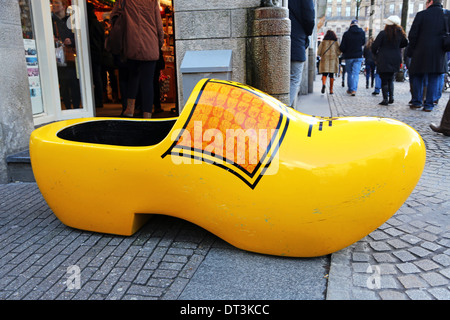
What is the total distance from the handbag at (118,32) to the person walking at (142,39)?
0.02 meters

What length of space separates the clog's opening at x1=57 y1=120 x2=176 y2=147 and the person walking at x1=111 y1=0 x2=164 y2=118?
149 cm

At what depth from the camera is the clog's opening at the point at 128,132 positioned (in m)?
2.75

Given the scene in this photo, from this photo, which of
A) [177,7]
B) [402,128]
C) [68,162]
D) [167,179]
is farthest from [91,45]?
[402,128]

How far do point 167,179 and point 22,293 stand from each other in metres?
0.83

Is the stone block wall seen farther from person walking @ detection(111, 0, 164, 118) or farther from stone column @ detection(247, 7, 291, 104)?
person walking @ detection(111, 0, 164, 118)

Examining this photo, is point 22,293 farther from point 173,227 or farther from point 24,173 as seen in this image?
point 24,173

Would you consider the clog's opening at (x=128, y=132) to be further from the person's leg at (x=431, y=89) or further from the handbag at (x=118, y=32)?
the person's leg at (x=431, y=89)

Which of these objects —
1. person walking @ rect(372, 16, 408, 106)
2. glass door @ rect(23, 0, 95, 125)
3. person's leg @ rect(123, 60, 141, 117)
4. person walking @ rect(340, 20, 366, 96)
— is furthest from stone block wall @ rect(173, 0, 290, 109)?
person walking @ rect(340, 20, 366, 96)

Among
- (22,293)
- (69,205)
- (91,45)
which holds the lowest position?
(22,293)

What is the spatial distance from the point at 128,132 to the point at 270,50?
1808 millimetres

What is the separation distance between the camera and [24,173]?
3.43m

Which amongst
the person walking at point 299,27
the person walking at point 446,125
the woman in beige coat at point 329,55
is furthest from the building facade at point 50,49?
the woman in beige coat at point 329,55

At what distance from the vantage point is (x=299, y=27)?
15.2 ft

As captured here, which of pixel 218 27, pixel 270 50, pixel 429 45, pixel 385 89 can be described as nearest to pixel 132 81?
pixel 218 27
